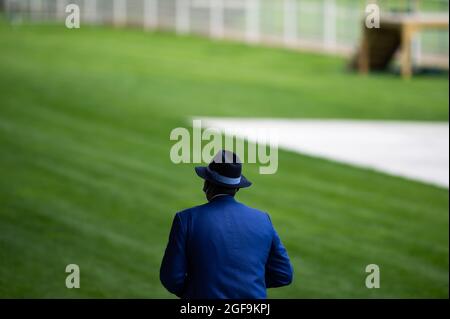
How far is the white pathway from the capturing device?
703 inches

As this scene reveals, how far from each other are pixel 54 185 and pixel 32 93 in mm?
8390

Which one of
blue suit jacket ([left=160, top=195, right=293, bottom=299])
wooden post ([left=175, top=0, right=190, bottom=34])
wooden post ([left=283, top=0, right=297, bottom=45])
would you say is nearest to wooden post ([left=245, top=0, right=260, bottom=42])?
wooden post ([left=283, top=0, right=297, bottom=45])

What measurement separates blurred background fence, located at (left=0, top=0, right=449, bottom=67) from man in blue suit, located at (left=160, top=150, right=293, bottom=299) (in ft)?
81.9

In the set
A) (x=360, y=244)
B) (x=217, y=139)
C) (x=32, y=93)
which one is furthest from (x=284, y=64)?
(x=360, y=244)

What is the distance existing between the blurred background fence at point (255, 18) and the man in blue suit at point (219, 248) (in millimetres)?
24954

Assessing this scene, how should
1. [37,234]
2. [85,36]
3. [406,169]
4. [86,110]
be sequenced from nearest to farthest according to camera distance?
[37,234] → [406,169] → [86,110] → [85,36]

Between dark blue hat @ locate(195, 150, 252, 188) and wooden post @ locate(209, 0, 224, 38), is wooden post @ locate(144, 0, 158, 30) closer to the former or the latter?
wooden post @ locate(209, 0, 224, 38)

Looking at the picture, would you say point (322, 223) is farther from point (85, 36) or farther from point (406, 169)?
point (85, 36)

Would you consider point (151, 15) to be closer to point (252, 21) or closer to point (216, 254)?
point (252, 21)

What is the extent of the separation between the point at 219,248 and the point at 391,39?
83.8 ft

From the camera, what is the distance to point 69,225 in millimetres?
13367

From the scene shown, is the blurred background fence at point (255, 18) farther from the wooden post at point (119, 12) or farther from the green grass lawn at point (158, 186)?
the green grass lawn at point (158, 186)

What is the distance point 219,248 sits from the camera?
657cm

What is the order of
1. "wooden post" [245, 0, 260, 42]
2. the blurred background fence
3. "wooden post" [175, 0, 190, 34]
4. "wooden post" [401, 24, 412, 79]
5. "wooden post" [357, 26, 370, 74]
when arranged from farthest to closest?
"wooden post" [175, 0, 190, 34], "wooden post" [245, 0, 260, 42], the blurred background fence, "wooden post" [357, 26, 370, 74], "wooden post" [401, 24, 412, 79]
